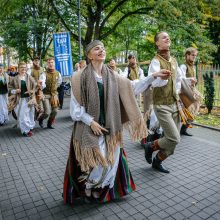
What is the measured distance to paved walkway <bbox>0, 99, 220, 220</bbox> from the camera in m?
3.40

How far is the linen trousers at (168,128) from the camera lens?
13.6 ft

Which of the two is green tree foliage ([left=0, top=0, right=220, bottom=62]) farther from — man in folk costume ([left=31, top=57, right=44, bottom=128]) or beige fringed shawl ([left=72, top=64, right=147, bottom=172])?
beige fringed shawl ([left=72, top=64, right=147, bottom=172])

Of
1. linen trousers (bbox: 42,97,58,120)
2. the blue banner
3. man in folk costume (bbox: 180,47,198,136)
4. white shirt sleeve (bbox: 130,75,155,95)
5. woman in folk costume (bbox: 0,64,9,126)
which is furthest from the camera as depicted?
the blue banner

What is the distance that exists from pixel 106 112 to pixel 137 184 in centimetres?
148

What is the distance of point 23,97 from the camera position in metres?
7.74

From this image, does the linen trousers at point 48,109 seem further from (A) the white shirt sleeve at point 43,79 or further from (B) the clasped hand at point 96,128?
(B) the clasped hand at point 96,128

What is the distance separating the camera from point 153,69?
4074 millimetres

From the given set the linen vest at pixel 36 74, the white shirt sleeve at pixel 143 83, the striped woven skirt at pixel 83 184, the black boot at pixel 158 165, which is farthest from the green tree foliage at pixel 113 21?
the striped woven skirt at pixel 83 184

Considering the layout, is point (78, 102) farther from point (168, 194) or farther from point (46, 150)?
point (46, 150)

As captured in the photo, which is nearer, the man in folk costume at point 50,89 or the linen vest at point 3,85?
the man in folk costume at point 50,89

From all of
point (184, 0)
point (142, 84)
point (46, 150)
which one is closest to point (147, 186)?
point (142, 84)

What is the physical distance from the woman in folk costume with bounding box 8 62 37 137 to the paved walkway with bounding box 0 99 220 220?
3.85ft

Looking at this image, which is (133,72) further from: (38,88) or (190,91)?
(190,91)

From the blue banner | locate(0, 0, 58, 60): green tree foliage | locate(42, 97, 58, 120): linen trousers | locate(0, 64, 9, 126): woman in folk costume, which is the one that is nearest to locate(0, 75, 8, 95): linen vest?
locate(0, 64, 9, 126): woman in folk costume
